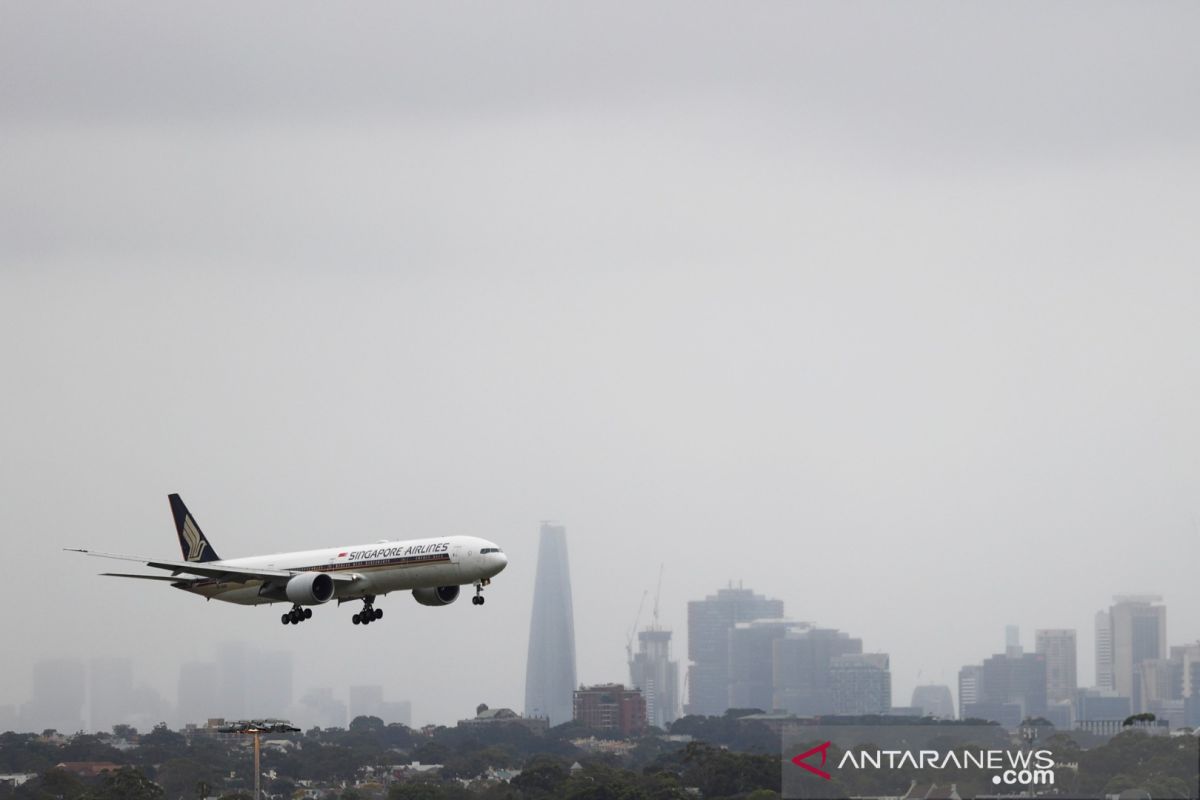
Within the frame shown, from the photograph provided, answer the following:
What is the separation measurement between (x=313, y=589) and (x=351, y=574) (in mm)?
2651

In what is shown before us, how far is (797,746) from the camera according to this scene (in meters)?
109

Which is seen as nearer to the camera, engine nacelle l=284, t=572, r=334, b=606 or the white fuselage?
the white fuselage

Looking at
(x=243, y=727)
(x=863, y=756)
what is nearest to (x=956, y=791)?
(x=863, y=756)

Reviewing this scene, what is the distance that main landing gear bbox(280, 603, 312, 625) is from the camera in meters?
134

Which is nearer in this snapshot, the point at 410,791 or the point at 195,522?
the point at 195,522

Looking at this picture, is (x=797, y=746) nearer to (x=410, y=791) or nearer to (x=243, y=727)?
(x=243, y=727)

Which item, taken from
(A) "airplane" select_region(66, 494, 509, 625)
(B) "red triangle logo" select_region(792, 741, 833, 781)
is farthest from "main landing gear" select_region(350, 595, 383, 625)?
(B) "red triangle logo" select_region(792, 741, 833, 781)

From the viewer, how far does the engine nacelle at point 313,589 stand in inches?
5172

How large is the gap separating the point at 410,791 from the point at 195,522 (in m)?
41.0

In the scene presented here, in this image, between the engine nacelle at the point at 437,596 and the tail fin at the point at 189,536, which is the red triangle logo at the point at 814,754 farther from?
A: the tail fin at the point at 189,536

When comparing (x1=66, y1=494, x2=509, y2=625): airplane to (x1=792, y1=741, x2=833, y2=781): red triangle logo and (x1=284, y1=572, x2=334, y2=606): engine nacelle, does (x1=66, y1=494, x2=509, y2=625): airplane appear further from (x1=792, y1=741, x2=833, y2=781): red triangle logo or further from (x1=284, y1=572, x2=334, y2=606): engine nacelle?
(x1=792, y1=741, x2=833, y2=781): red triangle logo

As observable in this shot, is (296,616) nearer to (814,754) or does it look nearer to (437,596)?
(437,596)

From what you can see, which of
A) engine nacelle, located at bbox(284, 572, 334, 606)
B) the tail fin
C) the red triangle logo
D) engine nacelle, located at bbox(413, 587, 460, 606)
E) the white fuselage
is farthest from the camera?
the tail fin

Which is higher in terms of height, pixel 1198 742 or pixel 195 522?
pixel 195 522
